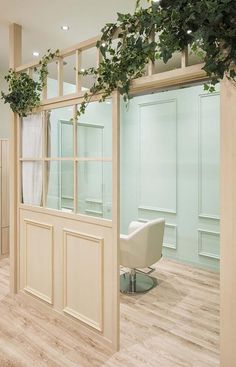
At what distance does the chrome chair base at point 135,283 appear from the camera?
11.2 feet

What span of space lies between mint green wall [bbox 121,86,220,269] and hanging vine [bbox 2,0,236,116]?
213cm

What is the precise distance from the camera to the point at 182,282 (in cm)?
371

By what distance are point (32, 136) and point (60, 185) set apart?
70cm

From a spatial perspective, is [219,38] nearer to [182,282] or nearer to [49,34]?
[49,34]

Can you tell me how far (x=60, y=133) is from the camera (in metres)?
2.82

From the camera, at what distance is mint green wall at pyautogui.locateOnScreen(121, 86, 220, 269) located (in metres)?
4.06

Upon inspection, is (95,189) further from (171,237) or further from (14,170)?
(171,237)

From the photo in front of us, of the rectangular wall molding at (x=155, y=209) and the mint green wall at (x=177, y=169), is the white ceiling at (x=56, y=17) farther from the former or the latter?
the rectangular wall molding at (x=155, y=209)

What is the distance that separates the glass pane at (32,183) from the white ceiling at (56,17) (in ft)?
4.78

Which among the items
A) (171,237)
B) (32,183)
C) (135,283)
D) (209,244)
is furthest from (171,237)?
(32,183)

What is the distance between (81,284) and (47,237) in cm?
63

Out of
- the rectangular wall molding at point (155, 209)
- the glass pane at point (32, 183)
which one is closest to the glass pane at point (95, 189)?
the glass pane at point (32, 183)

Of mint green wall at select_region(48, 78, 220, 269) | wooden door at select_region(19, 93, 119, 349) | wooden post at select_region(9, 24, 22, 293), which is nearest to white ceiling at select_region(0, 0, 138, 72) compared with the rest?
wooden post at select_region(9, 24, 22, 293)

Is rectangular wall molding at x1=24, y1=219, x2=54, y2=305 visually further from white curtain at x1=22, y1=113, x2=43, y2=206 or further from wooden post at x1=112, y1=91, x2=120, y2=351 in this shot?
wooden post at x1=112, y1=91, x2=120, y2=351
